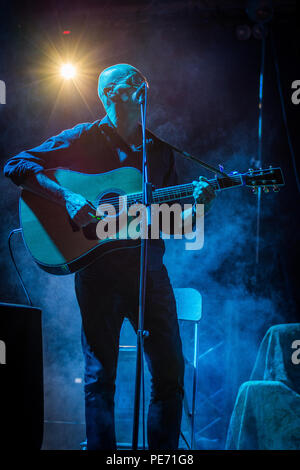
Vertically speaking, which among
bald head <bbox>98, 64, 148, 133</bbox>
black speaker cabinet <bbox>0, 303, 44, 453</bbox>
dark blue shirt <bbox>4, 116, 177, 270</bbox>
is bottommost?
black speaker cabinet <bbox>0, 303, 44, 453</bbox>

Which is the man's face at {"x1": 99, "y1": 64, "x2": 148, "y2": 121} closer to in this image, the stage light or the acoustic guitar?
the acoustic guitar

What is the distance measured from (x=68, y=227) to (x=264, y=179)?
1.16 metres

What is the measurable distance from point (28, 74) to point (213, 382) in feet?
11.4

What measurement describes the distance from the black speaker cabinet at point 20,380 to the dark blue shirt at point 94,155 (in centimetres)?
83

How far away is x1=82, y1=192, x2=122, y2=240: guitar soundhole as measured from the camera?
196 centimetres

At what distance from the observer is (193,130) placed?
3.43 meters

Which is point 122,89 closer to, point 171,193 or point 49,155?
point 49,155

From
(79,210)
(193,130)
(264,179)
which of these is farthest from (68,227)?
(193,130)

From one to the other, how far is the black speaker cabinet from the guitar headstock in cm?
142

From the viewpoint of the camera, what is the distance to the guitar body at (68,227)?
1.93 metres

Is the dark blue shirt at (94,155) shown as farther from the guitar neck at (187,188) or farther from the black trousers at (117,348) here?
the black trousers at (117,348)

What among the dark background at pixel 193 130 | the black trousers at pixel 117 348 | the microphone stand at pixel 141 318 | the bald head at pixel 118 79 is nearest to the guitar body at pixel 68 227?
the black trousers at pixel 117 348

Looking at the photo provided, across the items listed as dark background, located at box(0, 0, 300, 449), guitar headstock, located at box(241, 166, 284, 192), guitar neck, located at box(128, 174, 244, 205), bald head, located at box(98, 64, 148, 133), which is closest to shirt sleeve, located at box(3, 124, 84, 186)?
bald head, located at box(98, 64, 148, 133)

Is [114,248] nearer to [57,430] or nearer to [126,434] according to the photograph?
[126,434]
